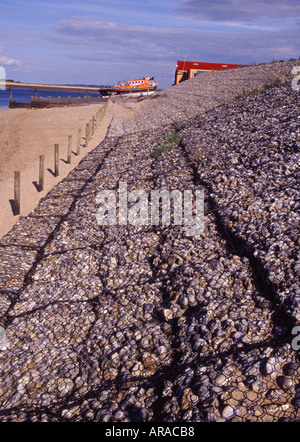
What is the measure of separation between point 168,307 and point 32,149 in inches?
805

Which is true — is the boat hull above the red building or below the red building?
below

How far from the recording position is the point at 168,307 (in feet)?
22.1

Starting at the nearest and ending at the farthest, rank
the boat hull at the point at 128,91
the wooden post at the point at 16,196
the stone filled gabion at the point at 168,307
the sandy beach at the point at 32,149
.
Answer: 1. the stone filled gabion at the point at 168,307
2. the wooden post at the point at 16,196
3. the sandy beach at the point at 32,149
4. the boat hull at the point at 128,91

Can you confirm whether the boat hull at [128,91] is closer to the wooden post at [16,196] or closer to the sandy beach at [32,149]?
the sandy beach at [32,149]

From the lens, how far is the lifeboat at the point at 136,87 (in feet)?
291

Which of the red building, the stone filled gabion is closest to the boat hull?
the red building

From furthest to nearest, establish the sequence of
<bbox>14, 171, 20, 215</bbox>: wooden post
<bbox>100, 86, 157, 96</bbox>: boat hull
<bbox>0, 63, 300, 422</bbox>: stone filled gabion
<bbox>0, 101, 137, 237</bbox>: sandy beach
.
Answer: <bbox>100, 86, 157, 96</bbox>: boat hull → <bbox>0, 101, 137, 237</bbox>: sandy beach → <bbox>14, 171, 20, 215</bbox>: wooden post → <bbox>0, 63, 300, 422</bbox>: stone filled gabion

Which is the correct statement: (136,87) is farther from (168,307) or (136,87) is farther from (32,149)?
(168,307)

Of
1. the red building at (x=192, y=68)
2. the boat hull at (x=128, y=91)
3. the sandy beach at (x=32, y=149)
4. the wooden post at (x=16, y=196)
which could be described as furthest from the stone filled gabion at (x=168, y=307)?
the boat hull at (x=128, y=91)

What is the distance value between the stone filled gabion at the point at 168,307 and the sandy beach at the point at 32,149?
253 cm

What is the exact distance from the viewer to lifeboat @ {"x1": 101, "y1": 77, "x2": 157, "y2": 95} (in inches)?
3497

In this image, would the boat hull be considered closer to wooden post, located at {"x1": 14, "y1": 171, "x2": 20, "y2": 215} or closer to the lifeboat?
the lifeboat

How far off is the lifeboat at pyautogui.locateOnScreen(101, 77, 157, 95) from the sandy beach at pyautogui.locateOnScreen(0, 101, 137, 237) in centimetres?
5050

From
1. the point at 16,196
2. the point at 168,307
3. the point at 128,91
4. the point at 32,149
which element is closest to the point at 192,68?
the point at 128,91
